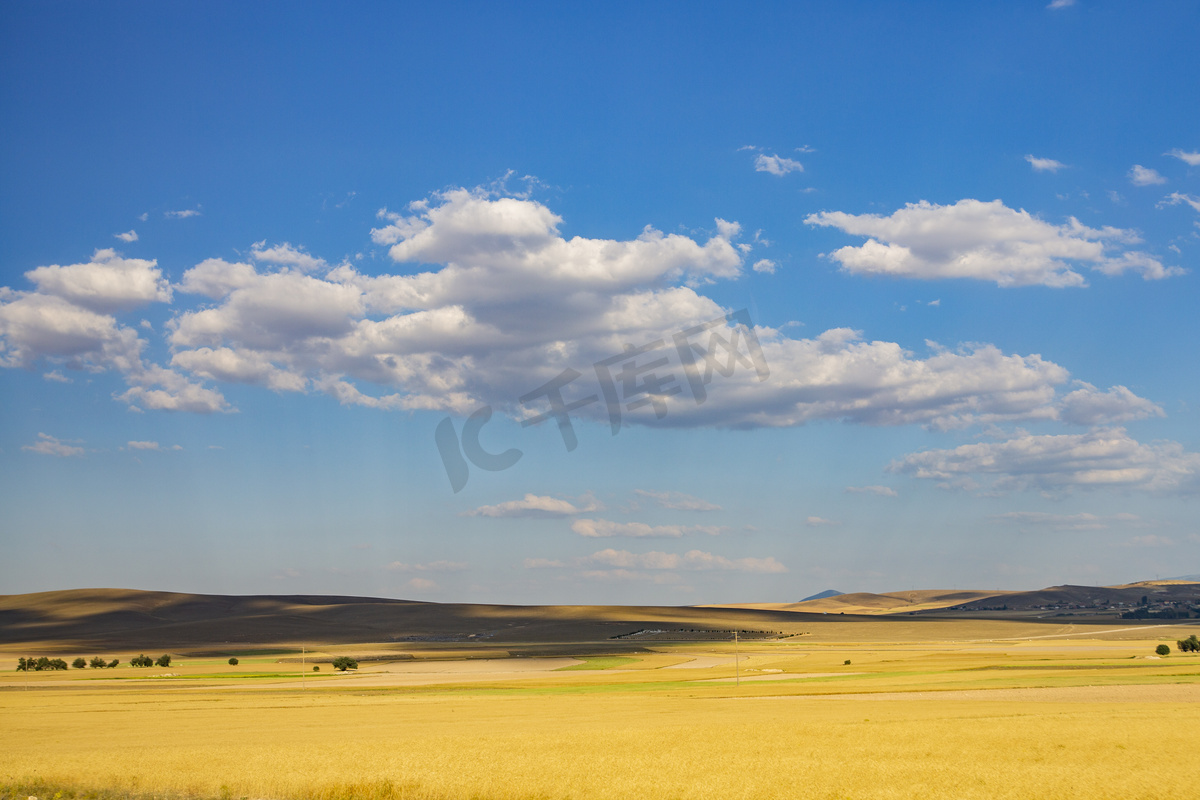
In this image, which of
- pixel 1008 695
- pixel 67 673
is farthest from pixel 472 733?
pixel 67 673

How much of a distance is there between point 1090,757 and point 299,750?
90.6 ft

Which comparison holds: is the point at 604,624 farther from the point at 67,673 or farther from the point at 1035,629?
the point at 67,673

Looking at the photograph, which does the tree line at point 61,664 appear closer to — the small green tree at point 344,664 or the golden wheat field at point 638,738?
the small green tree at point 344,664

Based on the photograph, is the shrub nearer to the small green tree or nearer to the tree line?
the tree line

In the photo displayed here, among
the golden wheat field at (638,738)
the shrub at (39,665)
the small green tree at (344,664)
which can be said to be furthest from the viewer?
the shrub at (39,665)

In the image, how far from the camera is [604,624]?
191250 millimetres

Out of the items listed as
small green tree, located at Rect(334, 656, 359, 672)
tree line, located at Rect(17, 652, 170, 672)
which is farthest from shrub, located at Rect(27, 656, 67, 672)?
small green tree, located at Rect(334, 656, 359, 672)

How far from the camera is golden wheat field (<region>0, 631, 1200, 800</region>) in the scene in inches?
1070

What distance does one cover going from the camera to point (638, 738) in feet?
119

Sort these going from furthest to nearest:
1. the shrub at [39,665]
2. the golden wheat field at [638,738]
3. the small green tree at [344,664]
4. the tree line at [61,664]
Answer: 1. the tree line at [61,664]
2. the shrub at [39,665]
3. the small green tree at [344,664]
4. the golden wheat field at [638,738]

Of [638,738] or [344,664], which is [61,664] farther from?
[638,738]

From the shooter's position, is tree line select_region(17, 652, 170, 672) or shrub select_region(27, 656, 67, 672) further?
tree line select_region(17, 652, 170, 672)

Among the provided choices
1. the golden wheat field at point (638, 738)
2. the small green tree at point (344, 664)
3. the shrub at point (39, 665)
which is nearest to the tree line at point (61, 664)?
the shrub at point (39, 665)

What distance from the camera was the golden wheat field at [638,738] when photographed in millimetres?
27172
